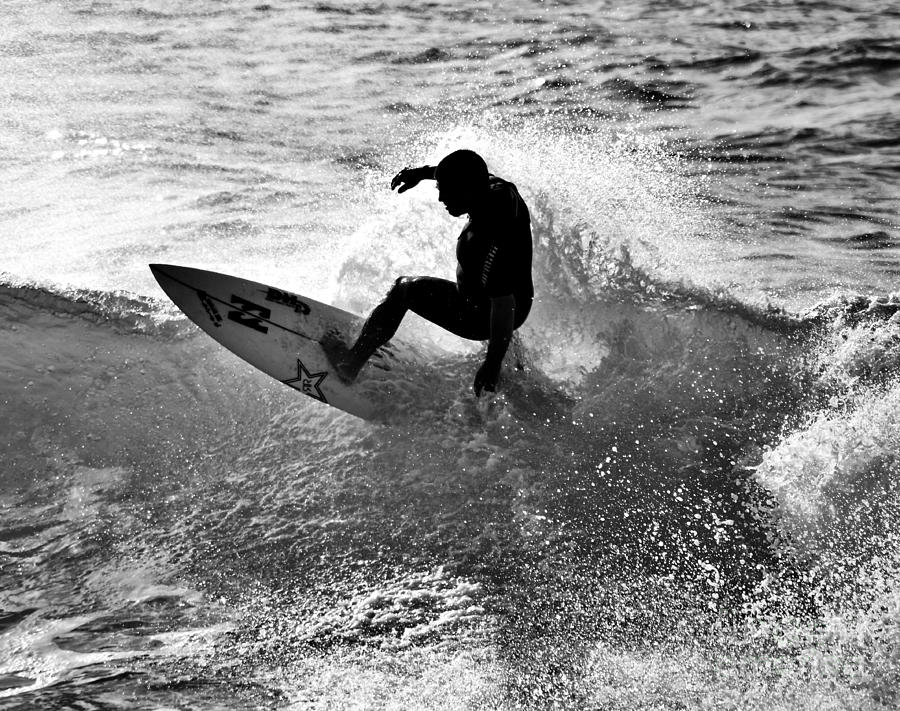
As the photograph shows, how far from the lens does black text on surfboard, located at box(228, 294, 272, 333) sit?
525 centimetres

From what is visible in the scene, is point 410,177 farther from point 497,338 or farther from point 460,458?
point 460,458

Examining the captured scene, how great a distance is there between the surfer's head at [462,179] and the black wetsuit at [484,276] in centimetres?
10

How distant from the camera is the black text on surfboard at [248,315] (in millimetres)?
5250

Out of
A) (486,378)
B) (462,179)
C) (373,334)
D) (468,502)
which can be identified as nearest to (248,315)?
(373,334)

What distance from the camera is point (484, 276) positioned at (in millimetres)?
4555

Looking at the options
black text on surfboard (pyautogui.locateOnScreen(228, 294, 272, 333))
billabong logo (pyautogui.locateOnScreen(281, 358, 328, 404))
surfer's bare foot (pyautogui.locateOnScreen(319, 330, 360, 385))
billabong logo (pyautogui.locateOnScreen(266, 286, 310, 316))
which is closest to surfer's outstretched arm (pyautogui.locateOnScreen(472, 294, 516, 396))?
surfer's bare foot (pyautogui.locateOnScreen(319, 330, 360, 385))

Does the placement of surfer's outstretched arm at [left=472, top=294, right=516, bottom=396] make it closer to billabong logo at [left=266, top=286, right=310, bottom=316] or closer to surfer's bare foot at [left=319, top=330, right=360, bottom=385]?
surfer's bare foot at [left=319, top=330, right=360, bottom=385]

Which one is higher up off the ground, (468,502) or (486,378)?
(486,378)

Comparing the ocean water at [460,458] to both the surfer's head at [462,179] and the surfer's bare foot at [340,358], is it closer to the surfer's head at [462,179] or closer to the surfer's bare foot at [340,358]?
the surfer's bare foot at [340,358]

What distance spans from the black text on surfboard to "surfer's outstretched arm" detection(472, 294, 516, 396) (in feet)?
4.90

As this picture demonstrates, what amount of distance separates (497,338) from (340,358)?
3.69ft

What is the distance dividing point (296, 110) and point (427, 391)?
8.57m

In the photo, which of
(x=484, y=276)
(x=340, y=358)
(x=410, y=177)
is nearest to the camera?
(x=484, y=276)

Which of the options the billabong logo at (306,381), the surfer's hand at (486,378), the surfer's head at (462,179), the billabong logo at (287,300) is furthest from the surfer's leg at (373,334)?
the surfer's head at (462,179)
